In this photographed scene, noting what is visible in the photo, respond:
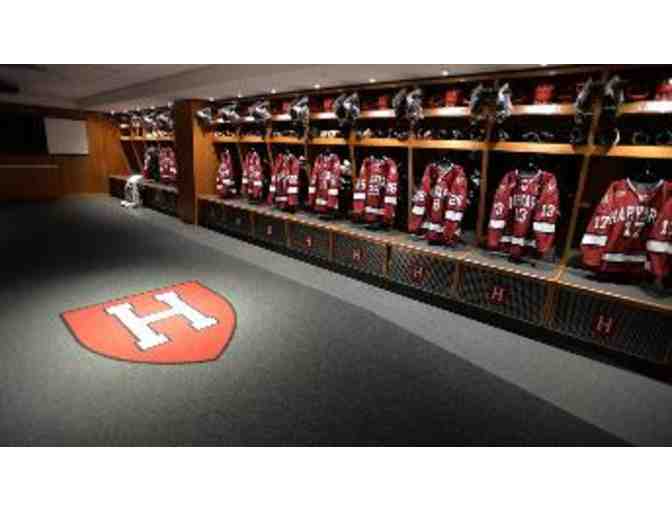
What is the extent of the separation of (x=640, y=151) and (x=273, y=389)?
2879mm

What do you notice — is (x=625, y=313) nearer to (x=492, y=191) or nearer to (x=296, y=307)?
(x=492, y=191)

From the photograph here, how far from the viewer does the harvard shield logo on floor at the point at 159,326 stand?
2.78 m

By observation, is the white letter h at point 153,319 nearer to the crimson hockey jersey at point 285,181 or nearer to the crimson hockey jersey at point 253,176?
the crimson hockey jersey at point 285,181

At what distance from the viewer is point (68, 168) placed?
9.89 metres

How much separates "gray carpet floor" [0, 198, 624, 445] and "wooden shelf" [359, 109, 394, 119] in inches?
79.0

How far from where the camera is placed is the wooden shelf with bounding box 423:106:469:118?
3490mm

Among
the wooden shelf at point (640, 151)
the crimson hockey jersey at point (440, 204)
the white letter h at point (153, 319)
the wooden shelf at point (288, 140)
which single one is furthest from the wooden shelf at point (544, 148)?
the white letter h at point (153, 319)

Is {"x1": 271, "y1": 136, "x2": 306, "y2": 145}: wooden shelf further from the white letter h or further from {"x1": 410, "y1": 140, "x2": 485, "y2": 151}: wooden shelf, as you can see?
the white letter h

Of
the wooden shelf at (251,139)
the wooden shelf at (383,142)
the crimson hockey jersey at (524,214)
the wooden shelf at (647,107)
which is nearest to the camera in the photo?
the wooden shelf at (647,107)

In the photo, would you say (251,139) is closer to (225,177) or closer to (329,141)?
(225,177)

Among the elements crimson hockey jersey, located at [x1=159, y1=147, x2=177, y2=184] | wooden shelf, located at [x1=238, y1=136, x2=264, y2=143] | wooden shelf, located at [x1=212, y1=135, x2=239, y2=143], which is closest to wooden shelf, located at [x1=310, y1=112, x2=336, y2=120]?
wooden shelf, located at [x1=238, y1=136, x2=264, y2=143]

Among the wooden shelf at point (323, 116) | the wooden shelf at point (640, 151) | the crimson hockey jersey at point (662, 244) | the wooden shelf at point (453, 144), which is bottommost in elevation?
the crimson hockey jersey at point (662, 244)

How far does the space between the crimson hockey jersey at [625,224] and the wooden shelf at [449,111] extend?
1.34 m
